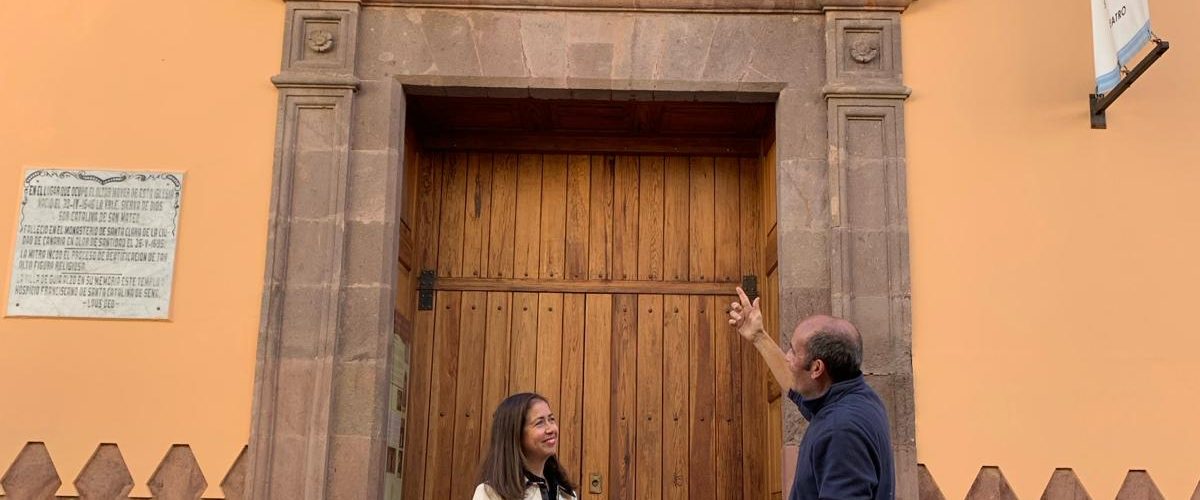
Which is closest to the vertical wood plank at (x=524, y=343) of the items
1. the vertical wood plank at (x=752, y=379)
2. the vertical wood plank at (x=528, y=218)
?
the vertical wood plank at (x=528, y=218)

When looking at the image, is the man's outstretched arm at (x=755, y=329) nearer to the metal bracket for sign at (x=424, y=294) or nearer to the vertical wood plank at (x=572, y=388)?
the vertical wood plank at (x=572, y=388)

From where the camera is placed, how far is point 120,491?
5.55 m

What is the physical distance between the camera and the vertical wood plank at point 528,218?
6.67 m

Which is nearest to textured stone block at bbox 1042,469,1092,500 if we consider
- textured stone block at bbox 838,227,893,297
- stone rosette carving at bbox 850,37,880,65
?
textured stone block at bbox 838,227,893,297

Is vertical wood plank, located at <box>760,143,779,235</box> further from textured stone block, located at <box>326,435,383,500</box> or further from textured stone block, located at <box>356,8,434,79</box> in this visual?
textured stone block, located at <box>326,435,383,500</box>

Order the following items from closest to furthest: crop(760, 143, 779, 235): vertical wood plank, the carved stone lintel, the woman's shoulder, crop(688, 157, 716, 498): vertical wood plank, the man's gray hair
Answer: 1. the man's gray hair
2. the woman's shoulder
3. the carved stone lintel
4. crop(760, 143, 779, 235): vertical wood plank
5. crop(688, 157, 716, 498): vertical wood plank

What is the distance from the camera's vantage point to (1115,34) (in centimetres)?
567

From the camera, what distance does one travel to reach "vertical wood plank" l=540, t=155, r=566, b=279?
263 inches

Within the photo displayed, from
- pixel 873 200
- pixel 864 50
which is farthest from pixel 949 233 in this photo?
pixel 864 50

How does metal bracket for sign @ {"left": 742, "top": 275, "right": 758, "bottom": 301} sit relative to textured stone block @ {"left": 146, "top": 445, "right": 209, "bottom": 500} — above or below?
above

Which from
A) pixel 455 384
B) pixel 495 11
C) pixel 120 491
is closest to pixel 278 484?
pixel 120 491

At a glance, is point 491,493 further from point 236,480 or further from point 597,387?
point 597,387

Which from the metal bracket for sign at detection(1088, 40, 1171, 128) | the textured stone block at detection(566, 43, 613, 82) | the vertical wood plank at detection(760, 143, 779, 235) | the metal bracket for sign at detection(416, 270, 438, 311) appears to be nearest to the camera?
the metal bracket for sign at detection(1088, 40, 1171, 128)

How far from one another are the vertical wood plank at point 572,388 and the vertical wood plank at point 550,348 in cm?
3
